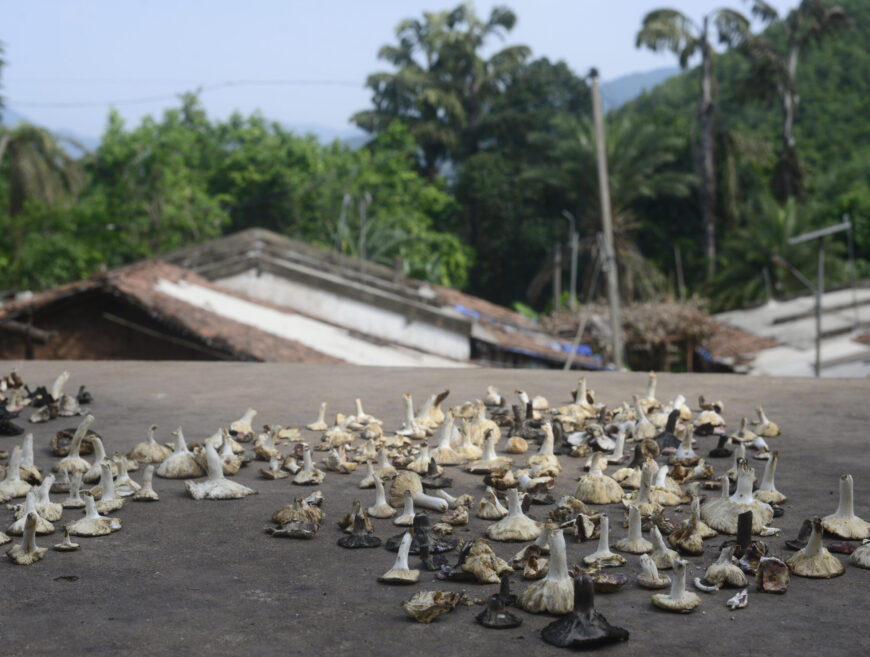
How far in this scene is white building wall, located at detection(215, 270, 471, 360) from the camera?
18344mm

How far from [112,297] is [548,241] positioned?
34256 mm

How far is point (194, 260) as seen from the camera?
70.0ft

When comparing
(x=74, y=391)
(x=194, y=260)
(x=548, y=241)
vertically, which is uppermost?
(x=548, y=241)

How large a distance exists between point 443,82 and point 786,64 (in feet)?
63.4

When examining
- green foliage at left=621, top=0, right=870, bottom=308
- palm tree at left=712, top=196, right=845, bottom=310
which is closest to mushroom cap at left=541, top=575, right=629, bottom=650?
palm tree at left=712, top=196, right=845, bottom=310

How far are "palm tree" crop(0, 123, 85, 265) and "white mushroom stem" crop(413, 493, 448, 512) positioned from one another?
97.2ft

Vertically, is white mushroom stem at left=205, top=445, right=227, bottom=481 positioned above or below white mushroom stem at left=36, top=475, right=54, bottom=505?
above

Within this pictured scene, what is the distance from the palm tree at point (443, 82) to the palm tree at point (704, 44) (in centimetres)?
1496

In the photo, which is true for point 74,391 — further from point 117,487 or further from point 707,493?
point 707,493

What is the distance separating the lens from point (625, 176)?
41.1m

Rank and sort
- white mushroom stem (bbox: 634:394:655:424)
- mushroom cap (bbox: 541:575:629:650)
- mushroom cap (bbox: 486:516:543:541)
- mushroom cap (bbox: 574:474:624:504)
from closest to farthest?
1. mushroom cap (bbox: 541:575:629:650)
2. mushroom cap (bbox: 486:516:543:541)
3. mushroom cap (bbox: 574:474:624:504)
4. white mushroom stem (bbox: 634:394:655:424)

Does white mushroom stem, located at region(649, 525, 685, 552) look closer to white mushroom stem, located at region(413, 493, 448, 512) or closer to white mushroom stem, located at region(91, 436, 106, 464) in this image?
white mushroom stem, located at region(413, 493, 448, 512)

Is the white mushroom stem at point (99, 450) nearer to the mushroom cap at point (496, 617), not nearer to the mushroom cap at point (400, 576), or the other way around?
the mushroom cap at point (400, 576)

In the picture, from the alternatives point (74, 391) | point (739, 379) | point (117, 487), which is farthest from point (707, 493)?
point (74, 391)
